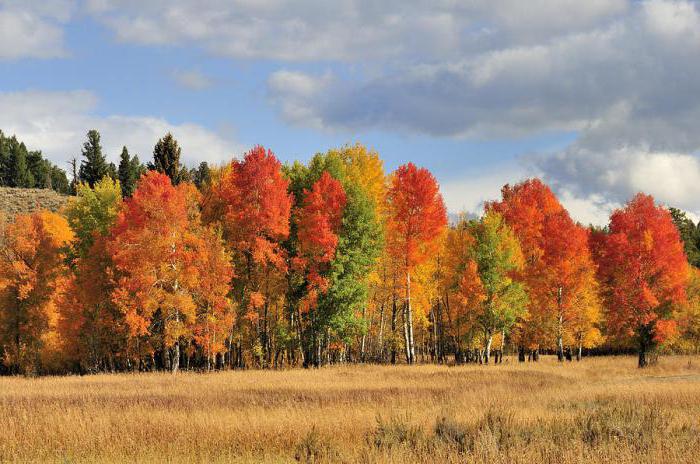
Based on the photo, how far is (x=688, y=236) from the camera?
8938cm

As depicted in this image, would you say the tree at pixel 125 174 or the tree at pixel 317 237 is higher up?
the tree at pixel 125 174

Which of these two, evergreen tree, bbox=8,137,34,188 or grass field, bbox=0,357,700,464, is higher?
evergreen tree, bbox=8,137,34,188

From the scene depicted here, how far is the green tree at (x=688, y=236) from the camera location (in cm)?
8469

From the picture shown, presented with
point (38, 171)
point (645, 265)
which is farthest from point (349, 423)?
point (38, 171)

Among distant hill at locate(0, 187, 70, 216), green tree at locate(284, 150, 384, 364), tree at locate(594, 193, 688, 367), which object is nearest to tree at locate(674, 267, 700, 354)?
tree at locate(594, 193, 688, 367)

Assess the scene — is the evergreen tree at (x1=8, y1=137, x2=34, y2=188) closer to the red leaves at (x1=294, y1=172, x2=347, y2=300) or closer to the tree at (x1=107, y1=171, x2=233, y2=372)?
the tree at (x1=107, y1=171, x2=233, y2=372)

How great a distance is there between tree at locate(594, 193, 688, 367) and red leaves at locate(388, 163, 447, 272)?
1352 cm

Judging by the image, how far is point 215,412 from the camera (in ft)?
60.3

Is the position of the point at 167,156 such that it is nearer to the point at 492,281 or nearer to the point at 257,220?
the point at 257,220

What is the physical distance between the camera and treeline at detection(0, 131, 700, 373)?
38156mm

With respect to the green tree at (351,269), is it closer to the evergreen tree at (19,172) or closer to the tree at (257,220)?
the tree at (257,220)

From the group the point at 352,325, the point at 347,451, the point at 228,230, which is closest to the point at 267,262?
the point at 228,230

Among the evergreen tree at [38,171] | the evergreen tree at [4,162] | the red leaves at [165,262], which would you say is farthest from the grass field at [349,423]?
the evergreen tree at [38,171]

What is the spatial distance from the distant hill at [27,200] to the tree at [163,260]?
8033 cm
